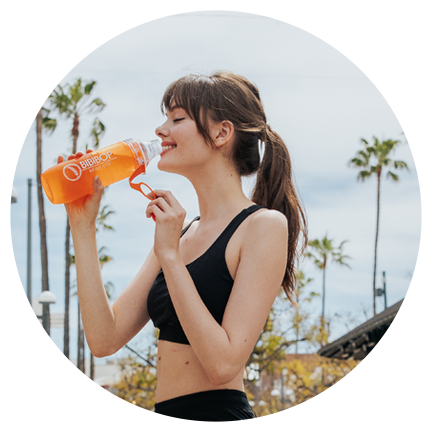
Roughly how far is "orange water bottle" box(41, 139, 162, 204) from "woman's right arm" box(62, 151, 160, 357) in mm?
29

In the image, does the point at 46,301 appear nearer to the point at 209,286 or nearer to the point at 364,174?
the point at 209,286

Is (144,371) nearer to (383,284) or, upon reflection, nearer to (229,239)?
(383,284)

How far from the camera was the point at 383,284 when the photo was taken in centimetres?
1642

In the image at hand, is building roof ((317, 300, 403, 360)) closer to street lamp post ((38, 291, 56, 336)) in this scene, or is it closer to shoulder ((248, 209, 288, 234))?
street lamp post ((38, 291, 56, 336))

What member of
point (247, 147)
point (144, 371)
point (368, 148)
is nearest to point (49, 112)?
point (144, 371)

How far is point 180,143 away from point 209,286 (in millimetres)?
415

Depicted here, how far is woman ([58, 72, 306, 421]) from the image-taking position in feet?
4.03

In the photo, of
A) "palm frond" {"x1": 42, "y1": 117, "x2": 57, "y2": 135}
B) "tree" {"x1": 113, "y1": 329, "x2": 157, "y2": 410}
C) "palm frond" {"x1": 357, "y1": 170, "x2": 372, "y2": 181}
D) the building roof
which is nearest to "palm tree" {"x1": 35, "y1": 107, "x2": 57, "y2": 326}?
"palm frond" {"x1": 42, "y1": 117, "x2": 57, "y2": 135}

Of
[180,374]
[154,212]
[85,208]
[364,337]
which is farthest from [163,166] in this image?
[364,337]

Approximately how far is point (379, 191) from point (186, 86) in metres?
16.5

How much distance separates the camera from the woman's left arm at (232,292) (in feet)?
3.90

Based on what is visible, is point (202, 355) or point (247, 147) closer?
point (202, 355)

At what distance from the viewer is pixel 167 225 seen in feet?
4.25

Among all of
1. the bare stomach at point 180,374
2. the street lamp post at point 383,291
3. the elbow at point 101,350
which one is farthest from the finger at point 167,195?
the street lamp post at point 383,291
